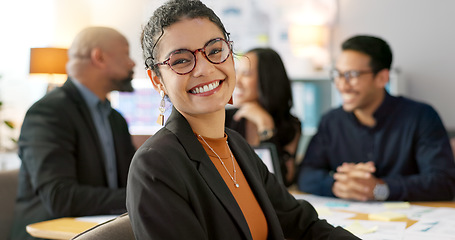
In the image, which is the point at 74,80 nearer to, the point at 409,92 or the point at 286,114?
the point at 286,114

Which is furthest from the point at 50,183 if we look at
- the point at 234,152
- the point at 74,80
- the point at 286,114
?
the point at 286,114

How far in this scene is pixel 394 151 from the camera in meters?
2.43

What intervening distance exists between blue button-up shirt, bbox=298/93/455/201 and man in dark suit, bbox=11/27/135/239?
3.17ft

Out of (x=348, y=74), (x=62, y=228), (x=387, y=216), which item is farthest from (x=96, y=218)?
(x=348, y=74)

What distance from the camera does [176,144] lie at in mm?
1137

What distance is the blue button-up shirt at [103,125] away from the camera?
2367 mm

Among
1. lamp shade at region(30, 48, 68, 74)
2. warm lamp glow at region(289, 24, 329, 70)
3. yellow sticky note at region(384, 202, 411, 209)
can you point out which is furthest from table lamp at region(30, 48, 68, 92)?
yellow sticky note at region(384, 202, 411, 209)

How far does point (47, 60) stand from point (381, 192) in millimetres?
3790

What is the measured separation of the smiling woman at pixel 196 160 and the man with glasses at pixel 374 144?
0.81 meters

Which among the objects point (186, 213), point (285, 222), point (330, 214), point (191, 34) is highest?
point (191, 34)

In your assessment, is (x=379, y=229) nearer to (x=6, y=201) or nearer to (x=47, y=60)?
(x=6, y=201)

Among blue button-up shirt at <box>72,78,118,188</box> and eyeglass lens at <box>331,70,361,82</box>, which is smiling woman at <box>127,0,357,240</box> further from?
eyeglass lens at <box>331,70,361,82</box>

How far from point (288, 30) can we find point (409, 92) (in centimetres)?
144

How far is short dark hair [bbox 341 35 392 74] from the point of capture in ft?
8.39
